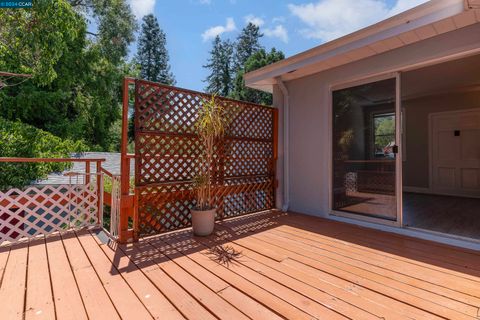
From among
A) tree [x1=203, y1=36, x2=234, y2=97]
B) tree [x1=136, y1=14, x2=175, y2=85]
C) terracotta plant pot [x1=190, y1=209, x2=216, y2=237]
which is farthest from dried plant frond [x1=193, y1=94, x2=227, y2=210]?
tree [x1=203, y1=36, x2=234, y2=97]

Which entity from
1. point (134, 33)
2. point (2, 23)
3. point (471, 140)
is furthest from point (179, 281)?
point (134, 33)

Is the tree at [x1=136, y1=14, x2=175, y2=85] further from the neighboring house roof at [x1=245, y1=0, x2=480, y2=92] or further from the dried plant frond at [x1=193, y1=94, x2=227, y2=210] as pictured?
the dried plant frond at [x1=193, y1=94, x2=227, y2=210]

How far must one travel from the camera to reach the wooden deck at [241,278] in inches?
68.4

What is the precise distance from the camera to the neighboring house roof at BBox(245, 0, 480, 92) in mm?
2635

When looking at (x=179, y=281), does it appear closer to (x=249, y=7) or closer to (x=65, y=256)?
(x=65, y=256)

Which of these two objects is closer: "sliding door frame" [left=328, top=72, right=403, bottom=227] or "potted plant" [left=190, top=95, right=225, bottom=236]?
"potted plant" [left=190, top=95, right=225, bottom=236]

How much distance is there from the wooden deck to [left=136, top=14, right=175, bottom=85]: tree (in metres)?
19.3

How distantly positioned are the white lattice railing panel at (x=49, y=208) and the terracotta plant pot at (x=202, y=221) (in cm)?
152

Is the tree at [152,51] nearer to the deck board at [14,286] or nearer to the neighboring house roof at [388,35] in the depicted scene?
the neighboring house roof at [388,35]

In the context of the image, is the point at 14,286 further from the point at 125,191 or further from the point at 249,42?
the point at 249,42

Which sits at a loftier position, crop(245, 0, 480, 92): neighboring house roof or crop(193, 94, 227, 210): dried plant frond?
crop(245, 0, 480, 92): neighboring house roof

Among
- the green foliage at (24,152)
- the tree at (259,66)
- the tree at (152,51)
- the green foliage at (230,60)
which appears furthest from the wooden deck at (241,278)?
the tree at (152,51)

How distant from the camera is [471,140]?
5965mm

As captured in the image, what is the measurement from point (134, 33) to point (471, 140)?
51.6 ft
